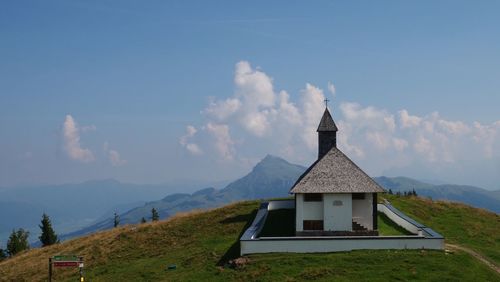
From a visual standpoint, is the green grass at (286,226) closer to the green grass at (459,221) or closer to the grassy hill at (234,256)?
the grassy hill at (234,256)

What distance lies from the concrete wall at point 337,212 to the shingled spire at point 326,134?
24.7 feet

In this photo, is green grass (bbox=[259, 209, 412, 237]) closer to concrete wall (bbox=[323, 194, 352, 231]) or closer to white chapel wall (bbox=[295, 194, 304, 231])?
white chapel wall (bbox=[295, 194, 304, 231])

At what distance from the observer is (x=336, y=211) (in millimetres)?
41031

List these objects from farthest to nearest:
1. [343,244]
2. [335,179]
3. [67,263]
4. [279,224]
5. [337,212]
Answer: [279,224] < [335,179] < [337,212] < [343,244] < [67,263]

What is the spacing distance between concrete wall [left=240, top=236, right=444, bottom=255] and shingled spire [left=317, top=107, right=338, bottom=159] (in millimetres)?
13141

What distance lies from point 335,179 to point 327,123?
8030 millimetres

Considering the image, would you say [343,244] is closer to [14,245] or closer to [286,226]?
[286,226]

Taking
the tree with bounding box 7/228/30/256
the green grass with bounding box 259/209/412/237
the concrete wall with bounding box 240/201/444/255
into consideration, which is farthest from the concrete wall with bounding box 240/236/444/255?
the tree with bounding box 7/228/30/256

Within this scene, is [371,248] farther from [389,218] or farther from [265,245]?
[389,218]

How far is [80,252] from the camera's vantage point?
50.5 m

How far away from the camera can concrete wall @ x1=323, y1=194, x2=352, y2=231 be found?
40906mm

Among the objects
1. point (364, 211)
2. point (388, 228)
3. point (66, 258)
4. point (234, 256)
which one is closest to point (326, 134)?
point (364, 211)

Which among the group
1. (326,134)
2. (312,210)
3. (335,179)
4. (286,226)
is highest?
(326,134)

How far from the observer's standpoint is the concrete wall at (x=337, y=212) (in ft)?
134
